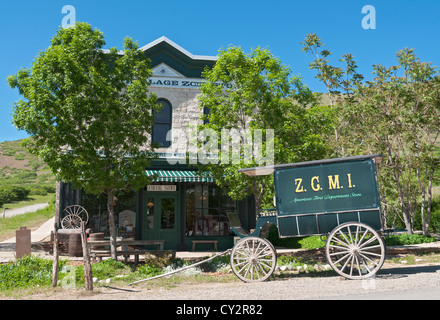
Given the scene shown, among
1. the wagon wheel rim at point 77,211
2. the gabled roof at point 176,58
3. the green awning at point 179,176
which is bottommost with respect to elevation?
the wagon wheel rim at point 77,211

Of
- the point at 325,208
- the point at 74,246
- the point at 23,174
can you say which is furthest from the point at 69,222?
the point at 23,174

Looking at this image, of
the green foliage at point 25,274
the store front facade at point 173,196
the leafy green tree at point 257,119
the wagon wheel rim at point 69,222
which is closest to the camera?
the green foliage at point 25,274

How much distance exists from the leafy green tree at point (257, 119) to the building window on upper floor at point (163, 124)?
3600mm

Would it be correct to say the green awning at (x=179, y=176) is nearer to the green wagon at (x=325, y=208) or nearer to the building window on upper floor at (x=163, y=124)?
the building window on upper floor at (x=163, y=124)

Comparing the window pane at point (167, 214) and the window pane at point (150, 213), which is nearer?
the window pane at point (150, 213)

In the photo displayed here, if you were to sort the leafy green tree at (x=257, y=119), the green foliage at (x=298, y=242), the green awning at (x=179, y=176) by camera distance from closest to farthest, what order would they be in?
the leafy green tree at (x=257, y=119) < the green awning at (x=179, y=176) < the green foliage at (x=298, y=242)

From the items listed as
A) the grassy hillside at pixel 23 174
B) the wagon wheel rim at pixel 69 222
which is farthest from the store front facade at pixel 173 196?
the grassy hillside at pixel 23 174

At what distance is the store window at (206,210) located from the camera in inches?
658

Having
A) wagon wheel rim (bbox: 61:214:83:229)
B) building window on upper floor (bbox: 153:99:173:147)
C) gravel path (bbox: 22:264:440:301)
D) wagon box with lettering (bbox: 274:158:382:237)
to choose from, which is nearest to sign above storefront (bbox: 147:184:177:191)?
building window on upper floor (bbox: 153:99:173:147)

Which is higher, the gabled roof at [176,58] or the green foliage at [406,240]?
the gabled roof at [176,58]

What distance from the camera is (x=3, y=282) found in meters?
9.01

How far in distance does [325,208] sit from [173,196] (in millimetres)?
8912

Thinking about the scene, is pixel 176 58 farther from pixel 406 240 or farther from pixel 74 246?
pixel 406 240

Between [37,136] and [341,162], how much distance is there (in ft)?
25.9
